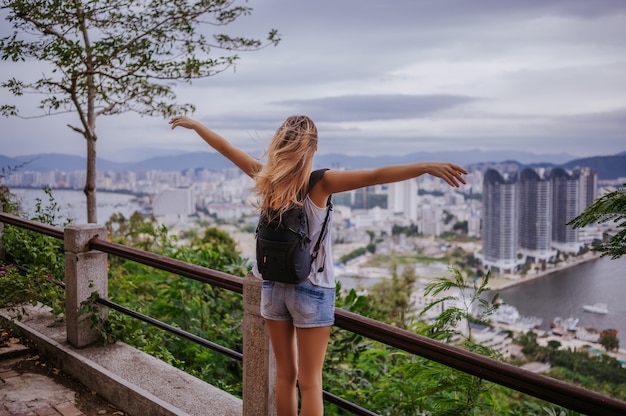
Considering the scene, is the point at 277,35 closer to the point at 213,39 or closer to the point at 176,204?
the point at 213,39

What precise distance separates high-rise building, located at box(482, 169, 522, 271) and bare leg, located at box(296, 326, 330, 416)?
38470 millimetres

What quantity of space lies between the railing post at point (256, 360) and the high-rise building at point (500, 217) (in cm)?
3811

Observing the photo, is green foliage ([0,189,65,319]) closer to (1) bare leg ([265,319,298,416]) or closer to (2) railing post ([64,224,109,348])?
(2) railing post ([64,224,109,348])

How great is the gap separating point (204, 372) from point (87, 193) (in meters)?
6.03

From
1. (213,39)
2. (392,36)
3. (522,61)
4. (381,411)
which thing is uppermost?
(392,36)

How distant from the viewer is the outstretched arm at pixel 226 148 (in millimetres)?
2991

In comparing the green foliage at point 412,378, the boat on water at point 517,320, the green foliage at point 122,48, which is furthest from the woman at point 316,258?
the boat on water at point 517,320

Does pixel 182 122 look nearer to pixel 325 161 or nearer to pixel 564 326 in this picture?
pixel 325 161

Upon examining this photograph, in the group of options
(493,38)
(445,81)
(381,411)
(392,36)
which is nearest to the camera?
(381,411)

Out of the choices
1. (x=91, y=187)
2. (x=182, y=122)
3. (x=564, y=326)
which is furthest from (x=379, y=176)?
(x=564, y=326)

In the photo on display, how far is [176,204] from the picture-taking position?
106ft

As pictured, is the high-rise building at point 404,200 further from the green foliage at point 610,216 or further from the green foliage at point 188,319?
the green foliage at point 610,216

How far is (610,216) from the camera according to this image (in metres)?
2.03

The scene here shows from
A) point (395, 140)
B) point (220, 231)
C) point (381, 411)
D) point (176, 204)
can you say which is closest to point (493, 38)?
point (395, 140)
